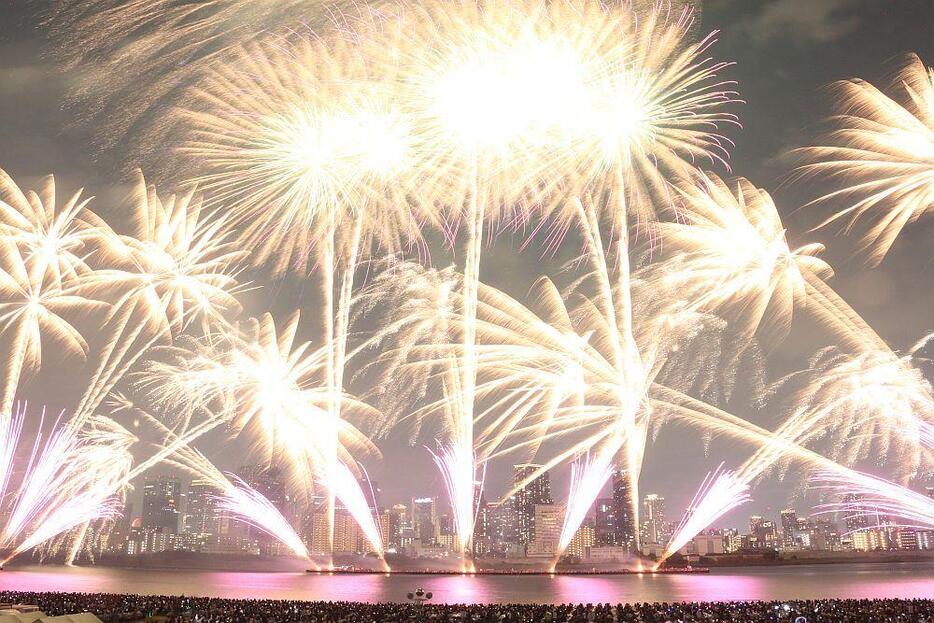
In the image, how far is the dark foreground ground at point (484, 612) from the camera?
26844 mm

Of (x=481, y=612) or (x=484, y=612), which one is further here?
(x=484, y=612)

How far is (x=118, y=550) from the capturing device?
13812 cm

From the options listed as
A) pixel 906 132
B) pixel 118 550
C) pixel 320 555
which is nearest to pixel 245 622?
pixel 906 132

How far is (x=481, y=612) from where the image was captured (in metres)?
29.6

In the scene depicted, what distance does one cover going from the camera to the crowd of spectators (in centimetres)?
2681

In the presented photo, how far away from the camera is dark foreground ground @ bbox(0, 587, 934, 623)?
26.8 meters

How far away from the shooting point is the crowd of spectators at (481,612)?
26812mm

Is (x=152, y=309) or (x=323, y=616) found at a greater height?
(x=152, y=309)

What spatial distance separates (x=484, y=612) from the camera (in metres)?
29.7

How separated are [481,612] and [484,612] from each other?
19cm

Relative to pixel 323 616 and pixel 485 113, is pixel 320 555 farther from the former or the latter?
pixel 485 113

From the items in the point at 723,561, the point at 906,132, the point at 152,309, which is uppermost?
the point at 906,132

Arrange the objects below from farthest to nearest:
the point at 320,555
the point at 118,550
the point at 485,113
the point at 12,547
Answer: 1. the point at 118,550
2. the point at 12,547
3. the point at 320,555
4. the point at 485,113

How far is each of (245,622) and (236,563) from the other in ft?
308
